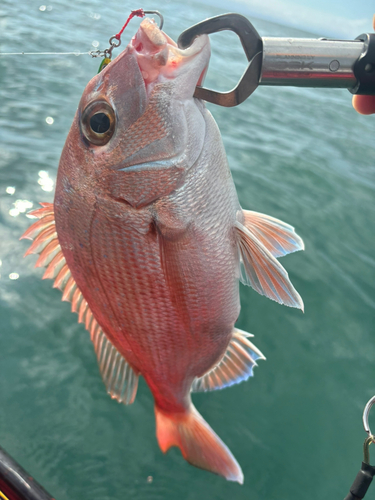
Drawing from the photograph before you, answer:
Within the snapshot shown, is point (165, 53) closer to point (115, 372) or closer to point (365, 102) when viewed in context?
point (365, 102)

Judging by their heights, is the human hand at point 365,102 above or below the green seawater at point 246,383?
above

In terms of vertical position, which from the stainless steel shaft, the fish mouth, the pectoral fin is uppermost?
the stainless steel shaft

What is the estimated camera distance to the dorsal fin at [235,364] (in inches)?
77.4

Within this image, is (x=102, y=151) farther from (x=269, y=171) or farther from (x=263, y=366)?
(x=269, y=171)

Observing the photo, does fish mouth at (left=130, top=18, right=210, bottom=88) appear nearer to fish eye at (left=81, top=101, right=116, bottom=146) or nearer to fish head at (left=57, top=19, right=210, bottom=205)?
fish head at (left=57, top=19, right=210, bottom=205)

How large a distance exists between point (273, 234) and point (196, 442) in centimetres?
119

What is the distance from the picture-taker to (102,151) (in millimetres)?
1383

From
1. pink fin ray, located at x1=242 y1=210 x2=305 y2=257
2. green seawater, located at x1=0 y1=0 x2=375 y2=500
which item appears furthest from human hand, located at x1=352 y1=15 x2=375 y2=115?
green seawater, located at x1=0 y1=0 x2=375 y2=500

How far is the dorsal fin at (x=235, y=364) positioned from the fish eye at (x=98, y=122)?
46.3 inches

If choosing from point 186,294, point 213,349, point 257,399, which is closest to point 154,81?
point 186,294

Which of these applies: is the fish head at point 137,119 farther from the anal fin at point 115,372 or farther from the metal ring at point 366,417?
the metal ring at point 366,417

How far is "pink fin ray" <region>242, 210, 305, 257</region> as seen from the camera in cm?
170

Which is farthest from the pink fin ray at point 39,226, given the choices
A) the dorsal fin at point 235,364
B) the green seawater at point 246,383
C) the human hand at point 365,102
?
the human hand at point 365,102

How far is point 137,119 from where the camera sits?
1343mm
